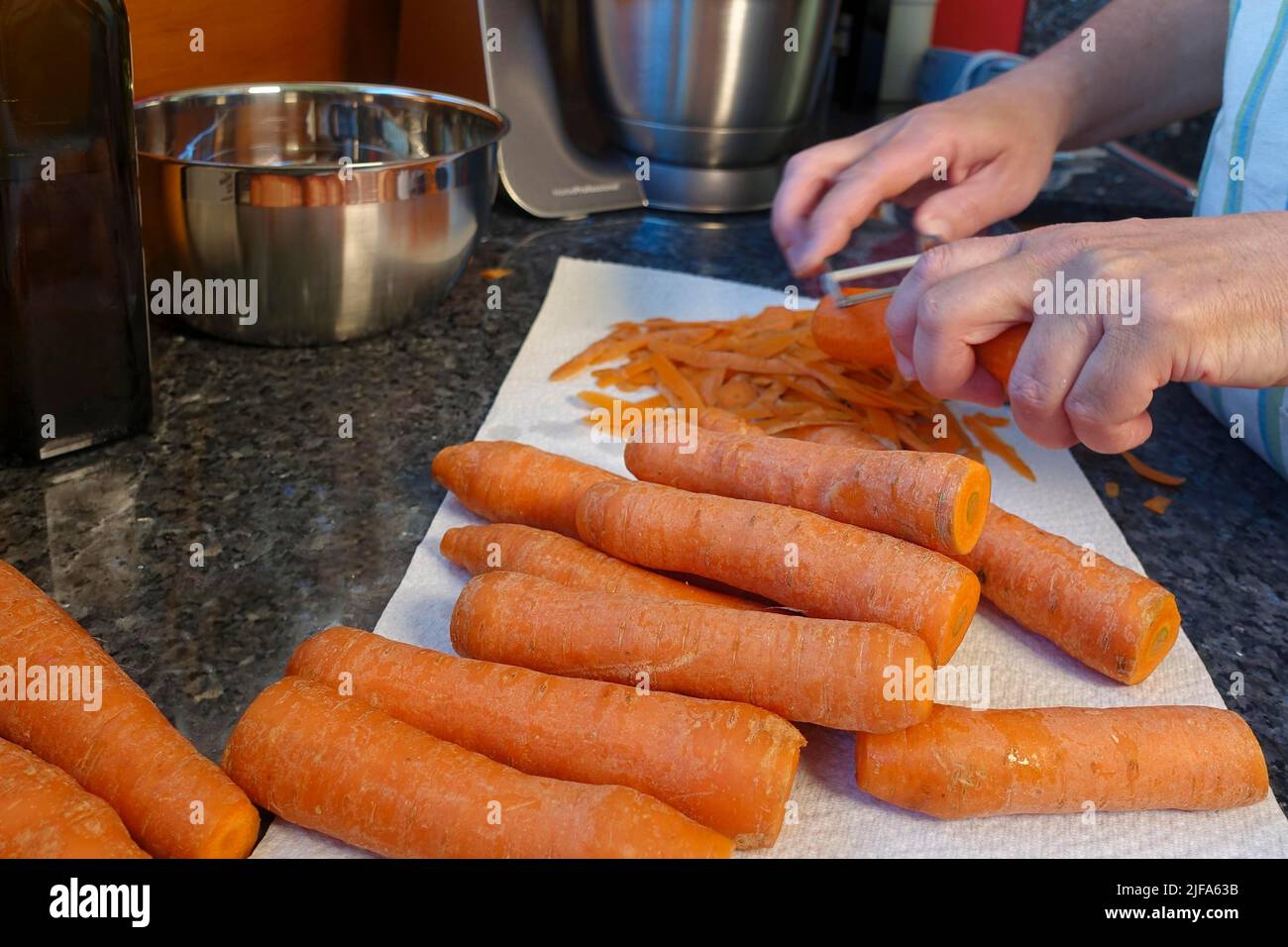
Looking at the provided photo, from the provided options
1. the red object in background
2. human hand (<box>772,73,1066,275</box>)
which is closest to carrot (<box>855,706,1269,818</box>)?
human hand (<box>772,73,1066,275</box>)

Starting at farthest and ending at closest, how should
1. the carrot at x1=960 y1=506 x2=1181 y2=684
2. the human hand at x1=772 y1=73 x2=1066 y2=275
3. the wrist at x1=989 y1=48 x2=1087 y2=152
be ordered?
1. the wrist at x1=989 y1=48 x2=1087 y2=152
2. the human hand at x1=772 y1=73 x2=1066 y2=275
3. the carrot at x1=960 y1=506 x2=1181 y2=684

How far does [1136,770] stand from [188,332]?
1.19m

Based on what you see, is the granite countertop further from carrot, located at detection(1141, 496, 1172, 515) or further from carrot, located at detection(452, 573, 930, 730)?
carrot, located at detection(452, 573, 930, 730)

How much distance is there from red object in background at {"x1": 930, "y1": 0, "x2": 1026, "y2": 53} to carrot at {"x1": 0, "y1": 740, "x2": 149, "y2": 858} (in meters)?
2.80

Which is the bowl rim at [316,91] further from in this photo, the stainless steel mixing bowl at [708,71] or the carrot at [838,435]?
the carrot at [838,435]

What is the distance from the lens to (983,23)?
2896 mm

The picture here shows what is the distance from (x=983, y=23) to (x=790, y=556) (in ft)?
8.13

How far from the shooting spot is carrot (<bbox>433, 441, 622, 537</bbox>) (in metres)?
1.05

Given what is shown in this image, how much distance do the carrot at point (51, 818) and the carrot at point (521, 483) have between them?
0.45 m

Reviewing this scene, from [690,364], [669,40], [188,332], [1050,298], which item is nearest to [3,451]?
[188,332]

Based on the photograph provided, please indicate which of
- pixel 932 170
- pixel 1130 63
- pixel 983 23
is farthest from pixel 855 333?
pixel 983 23

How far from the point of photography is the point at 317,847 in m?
0.73

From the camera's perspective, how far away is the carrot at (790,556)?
0.85m

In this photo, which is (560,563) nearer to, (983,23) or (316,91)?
(316,91)
